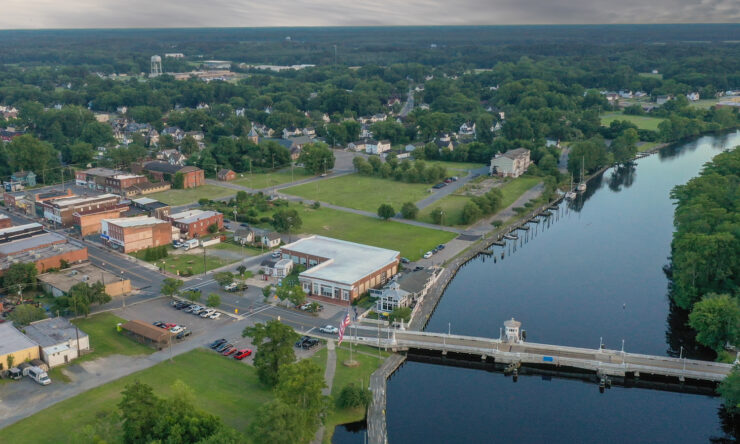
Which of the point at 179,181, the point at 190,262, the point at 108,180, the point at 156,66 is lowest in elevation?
the point at 190,262

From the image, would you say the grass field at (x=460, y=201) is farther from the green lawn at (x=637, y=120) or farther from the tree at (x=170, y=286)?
the green lawn at (x=637, y=120)

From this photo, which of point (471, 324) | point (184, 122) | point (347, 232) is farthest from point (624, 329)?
point (184, 122)

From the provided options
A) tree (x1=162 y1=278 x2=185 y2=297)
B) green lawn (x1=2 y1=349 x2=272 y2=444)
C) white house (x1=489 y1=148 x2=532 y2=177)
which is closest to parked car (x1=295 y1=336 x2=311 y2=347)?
green lawn (x1=2 y1=349 x2=272 y2=444)

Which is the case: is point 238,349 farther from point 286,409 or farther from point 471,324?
point 471,324

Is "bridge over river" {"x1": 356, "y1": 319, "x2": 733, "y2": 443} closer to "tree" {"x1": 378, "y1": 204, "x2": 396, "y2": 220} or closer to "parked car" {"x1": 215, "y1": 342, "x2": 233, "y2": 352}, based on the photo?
"parked car" {"x1": 215, "y1": 342, "x2": 233, "y2": 352}

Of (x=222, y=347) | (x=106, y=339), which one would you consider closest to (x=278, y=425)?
(x=222, y=347)

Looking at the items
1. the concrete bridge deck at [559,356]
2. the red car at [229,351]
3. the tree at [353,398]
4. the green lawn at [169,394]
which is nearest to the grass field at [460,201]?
the concrete bridge deck at [559,356]

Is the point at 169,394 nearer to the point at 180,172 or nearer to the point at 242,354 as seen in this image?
the point at 242,354
